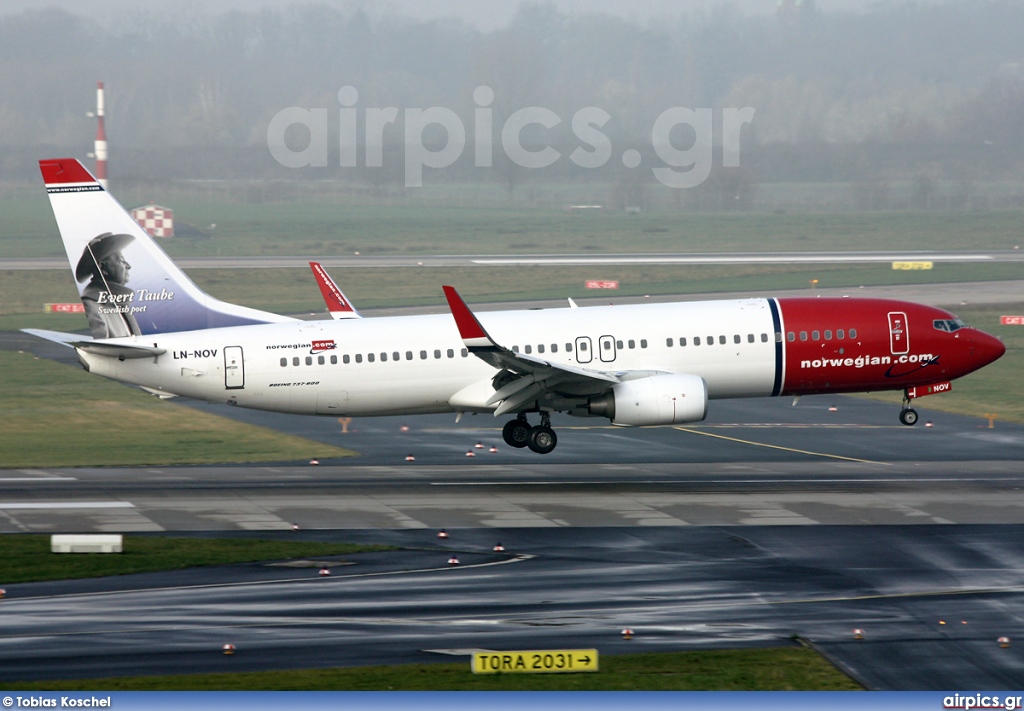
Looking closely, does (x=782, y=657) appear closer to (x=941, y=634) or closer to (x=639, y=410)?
(x=941, y=634)

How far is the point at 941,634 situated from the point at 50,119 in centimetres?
19117

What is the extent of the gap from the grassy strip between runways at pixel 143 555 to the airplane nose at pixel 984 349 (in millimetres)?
23054

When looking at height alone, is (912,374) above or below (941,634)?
above

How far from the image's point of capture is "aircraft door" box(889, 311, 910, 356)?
42.3 m

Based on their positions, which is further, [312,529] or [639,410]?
[639,410]

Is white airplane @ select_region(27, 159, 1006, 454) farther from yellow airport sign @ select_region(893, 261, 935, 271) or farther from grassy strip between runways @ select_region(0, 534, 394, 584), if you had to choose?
yellow airport sign @ select_region(893, 261, 935, 271)

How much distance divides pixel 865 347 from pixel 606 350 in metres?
8.61

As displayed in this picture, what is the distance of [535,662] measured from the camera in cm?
2120

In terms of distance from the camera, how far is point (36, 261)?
120312mm

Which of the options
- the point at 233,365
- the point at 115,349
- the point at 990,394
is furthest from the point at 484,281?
the point at 115,349

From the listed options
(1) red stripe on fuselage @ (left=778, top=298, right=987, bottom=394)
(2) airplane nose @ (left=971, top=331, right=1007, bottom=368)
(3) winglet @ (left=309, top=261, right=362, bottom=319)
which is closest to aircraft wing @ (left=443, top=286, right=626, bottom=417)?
(1) red stripe on fuselage @ (left=778, top=298, right=987, bottom=394)

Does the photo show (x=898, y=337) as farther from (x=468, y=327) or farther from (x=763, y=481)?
(x=468, y=327)

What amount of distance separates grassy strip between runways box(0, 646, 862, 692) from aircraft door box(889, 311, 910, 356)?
2214 cm

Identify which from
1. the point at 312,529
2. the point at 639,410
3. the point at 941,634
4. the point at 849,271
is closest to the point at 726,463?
the point at 639,410
